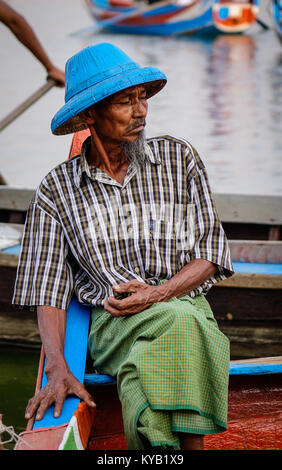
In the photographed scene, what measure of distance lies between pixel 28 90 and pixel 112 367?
12.6m

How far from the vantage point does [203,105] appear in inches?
471

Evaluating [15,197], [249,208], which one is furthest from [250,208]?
[15,197]

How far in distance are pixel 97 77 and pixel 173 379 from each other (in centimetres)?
87

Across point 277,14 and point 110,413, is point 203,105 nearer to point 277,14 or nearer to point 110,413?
point 277,14

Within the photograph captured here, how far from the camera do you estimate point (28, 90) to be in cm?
1397

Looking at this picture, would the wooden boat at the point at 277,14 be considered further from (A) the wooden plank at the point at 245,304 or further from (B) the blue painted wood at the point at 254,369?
(B) the blue painted wood at the point at 254,369

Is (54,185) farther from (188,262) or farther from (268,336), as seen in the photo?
(268,336)

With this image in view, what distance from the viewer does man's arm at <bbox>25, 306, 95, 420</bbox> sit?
1829mm

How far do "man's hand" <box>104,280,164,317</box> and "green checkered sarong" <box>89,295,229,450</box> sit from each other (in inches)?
3.5

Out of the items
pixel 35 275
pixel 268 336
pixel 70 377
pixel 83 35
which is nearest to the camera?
pixel 70 377

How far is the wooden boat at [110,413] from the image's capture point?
69.0 inches

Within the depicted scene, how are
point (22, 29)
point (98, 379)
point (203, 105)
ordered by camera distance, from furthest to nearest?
1. point (203, 105)
2. point (22, 29)
3. point (98, 379)

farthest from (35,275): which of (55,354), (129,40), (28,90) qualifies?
(129,40)

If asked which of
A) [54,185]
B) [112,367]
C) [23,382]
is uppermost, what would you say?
[54,185]
